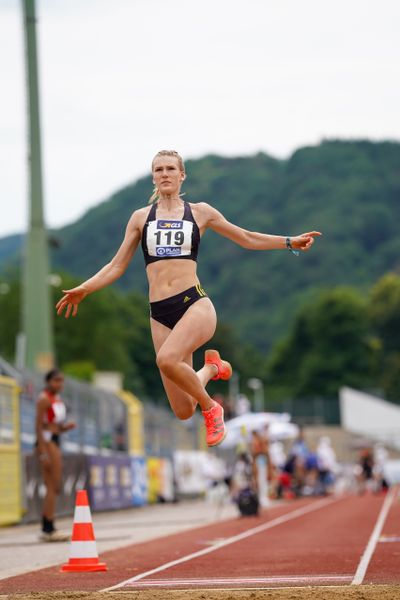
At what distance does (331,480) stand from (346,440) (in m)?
51.0

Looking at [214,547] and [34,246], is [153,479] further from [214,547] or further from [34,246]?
[214,547]

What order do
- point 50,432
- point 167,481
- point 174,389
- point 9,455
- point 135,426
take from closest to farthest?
point 174,389
point 50,432
point 9,455
point 135,426
point 167,481

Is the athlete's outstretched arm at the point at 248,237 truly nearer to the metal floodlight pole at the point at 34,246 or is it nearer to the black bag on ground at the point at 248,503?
the black bag on ground at the point at 248,503

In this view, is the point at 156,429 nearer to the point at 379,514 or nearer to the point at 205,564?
the point at 379,514

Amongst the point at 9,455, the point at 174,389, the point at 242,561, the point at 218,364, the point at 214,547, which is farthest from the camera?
the point at 9,455

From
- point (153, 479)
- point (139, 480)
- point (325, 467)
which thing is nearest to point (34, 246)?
point (153, 479)

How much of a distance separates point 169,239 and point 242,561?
141 inches

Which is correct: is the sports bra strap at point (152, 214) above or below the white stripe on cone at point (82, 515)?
above

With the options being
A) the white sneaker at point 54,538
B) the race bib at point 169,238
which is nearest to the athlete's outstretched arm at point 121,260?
the race bib at point 169,238

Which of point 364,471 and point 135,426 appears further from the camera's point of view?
point 364,471

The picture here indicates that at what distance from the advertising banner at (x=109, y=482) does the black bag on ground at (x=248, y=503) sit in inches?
138

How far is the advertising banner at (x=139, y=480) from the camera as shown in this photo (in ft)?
104

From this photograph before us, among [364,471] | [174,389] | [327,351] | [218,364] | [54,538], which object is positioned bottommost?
[54,538]

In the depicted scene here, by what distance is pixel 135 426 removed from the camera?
33562mm
